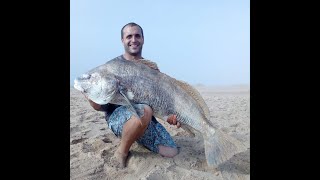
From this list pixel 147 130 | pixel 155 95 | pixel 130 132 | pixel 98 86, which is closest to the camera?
pixel 98 86

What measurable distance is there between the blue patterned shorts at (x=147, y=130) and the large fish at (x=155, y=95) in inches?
11.5

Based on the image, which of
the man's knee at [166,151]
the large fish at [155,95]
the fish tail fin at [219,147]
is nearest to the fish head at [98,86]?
the large fish at [155,95]

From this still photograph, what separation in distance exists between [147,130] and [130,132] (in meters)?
0.31

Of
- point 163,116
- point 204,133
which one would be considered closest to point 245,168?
point 204,133

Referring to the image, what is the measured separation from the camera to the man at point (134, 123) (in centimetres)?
362

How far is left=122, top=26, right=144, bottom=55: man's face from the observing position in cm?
379

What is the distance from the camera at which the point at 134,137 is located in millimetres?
3729

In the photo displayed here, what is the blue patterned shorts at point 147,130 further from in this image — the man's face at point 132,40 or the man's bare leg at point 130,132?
the man's face at point 132,40

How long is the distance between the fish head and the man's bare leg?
387 mm

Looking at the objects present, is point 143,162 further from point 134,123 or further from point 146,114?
point 146,114

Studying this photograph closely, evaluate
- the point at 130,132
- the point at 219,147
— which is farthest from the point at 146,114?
the point at 219,147

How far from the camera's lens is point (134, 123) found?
3.65m

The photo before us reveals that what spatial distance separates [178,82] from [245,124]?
8.61 feet

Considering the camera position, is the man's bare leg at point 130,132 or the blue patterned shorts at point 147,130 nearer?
the man's bare leg at point 130,132
